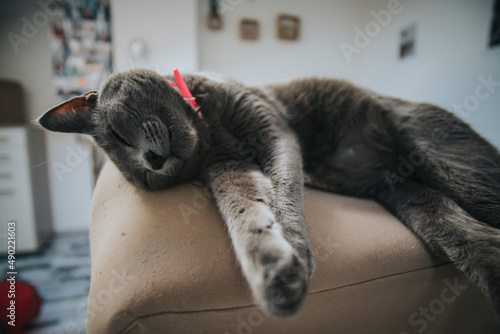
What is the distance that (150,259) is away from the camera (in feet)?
1.71

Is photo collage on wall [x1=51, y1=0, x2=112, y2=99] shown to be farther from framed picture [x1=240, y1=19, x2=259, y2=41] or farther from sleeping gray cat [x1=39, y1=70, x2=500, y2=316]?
sleeping gray cat [x1=39, y1=70, x2=500, y2=316]

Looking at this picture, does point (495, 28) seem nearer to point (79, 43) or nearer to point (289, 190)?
point (289, 190)

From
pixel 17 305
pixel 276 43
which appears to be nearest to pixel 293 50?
pixel 276 43

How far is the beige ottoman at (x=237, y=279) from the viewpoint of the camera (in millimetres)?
482

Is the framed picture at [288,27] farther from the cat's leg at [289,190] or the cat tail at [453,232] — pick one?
the cat tail at [453,232]

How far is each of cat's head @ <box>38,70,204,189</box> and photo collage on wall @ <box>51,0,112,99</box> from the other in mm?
2087

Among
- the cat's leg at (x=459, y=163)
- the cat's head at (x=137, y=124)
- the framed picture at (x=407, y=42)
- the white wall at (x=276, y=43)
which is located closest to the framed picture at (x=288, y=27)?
the white wall at (x=276, y=43)

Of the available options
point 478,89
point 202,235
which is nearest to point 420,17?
point 478,89

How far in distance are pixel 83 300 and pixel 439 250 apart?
194cm

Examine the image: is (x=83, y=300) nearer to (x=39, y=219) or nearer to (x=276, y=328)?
(x=39, y=219)

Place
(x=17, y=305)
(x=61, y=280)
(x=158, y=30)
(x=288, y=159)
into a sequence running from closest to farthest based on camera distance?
1. (x=288, y=159)
2. (x=17, y=305)
3. (x=61, y=280)
4. (x=158, y=30)

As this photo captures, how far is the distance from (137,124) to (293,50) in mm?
2730

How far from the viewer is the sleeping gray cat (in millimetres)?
574

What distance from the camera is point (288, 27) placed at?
9.38 feet
